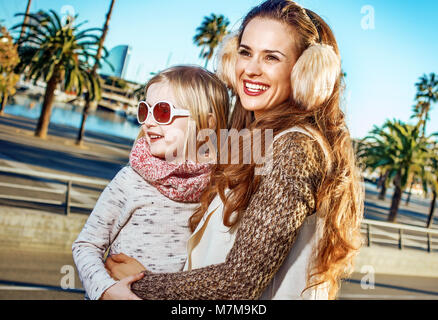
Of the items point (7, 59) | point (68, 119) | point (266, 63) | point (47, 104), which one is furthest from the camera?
point (68, 119)

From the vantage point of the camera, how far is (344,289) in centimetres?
844

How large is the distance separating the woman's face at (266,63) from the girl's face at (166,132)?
0.30m

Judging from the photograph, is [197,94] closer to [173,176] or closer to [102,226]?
[173,176]

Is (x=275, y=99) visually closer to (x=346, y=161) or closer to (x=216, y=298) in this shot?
(x=346, y=161)

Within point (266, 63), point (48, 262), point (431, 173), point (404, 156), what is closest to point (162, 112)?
point (266, 63)

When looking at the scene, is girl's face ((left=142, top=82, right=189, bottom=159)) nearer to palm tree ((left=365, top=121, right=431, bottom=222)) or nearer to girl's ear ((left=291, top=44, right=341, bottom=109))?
Answer: girl's ear ((left=291, top=44, right=341, bottom=109))

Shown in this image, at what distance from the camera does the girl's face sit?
→ 1705 mm

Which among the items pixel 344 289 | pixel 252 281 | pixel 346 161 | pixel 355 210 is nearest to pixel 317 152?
pixel 346 161

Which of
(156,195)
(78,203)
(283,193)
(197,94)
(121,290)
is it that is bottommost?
(78,203)

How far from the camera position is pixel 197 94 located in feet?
5.70

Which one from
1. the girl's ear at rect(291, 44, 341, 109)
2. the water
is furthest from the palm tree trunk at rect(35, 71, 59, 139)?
the girl's ear at rect(291, 44, 341, 109)

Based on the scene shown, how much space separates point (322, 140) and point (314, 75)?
0.25m

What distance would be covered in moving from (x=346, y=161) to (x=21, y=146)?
865 inches

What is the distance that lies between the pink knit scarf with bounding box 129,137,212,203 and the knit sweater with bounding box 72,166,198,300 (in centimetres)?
4
